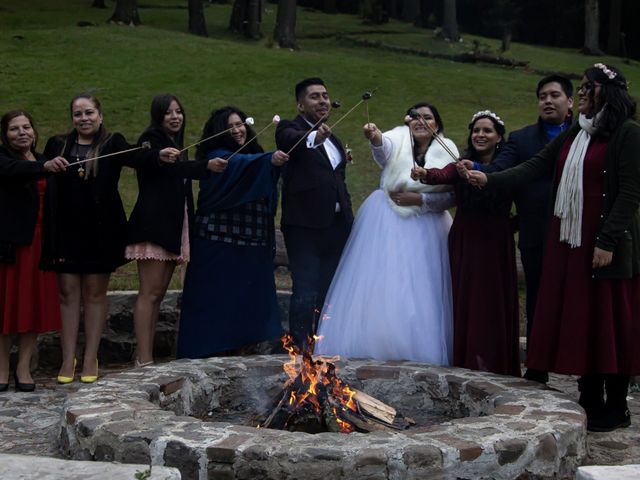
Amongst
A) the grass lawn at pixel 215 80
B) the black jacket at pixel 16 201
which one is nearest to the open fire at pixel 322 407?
the black jacket at pixel 16 201

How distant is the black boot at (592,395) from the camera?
5262 millimetres

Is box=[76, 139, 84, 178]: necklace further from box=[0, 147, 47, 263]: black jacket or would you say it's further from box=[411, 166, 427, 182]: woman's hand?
box=[411, 166, 427, 182]: woman's hand

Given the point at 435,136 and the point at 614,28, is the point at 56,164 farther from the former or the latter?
the point at 614,28

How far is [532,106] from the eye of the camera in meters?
16.8

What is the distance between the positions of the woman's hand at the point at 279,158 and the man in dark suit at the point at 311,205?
0.57ft

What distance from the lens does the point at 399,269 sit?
6082mm

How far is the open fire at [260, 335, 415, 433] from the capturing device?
4.90 meters

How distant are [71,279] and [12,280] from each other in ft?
1.14

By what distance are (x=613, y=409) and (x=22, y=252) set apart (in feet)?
11.7

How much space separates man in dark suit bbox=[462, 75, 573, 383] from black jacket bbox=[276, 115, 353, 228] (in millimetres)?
946

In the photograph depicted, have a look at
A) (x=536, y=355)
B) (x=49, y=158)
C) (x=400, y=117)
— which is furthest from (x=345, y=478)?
(x=400, y=117)

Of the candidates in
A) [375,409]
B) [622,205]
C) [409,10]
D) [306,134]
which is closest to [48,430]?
[375,409]

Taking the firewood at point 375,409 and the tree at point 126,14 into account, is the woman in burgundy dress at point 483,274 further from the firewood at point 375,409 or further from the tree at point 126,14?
the tree at point 126,14

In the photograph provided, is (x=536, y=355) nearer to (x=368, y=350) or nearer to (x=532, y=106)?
(x=368, y=350)
